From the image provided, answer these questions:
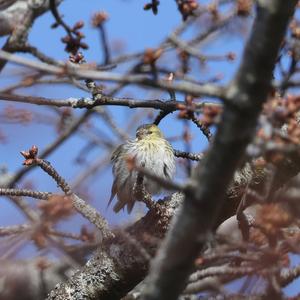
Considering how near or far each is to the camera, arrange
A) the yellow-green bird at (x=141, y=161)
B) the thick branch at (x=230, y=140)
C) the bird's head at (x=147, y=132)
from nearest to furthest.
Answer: the thick branch at (x=230, y=140), the yellow-green bird at (x=141, y=161), the bird's head at (x=147, y=132)

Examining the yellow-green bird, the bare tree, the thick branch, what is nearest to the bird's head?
the yellow-green bird

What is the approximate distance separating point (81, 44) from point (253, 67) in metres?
1.48

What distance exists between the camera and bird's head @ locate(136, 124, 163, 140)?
7176 mm

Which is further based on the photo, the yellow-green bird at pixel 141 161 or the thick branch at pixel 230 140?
the yellow-green bird at pixel 141 161

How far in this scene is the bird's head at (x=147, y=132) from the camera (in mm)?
7176

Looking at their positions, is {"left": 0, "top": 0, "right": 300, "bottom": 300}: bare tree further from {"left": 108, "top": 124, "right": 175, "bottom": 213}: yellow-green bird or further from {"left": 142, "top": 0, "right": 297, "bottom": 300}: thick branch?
{"left": 108, "top": 124, "right": 175, "bottom": 213}: yellow-green bird

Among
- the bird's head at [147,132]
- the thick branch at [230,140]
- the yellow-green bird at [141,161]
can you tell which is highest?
the bird's head at [147,132]

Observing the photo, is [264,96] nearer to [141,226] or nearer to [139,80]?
[139,80]

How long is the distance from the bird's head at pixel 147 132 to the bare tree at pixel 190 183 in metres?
2.75

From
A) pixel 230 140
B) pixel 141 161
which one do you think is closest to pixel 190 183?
pixel 230 140

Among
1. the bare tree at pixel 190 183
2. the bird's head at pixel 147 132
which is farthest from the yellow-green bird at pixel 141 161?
the bare tree at pixel 190 183

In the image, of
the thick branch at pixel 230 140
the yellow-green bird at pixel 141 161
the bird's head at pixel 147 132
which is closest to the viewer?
the thick branch at pixel 230 140

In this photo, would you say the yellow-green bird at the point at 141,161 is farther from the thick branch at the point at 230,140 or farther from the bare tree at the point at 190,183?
the thick branch at the point at 230,140

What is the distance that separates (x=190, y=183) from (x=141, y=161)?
4.68 m
